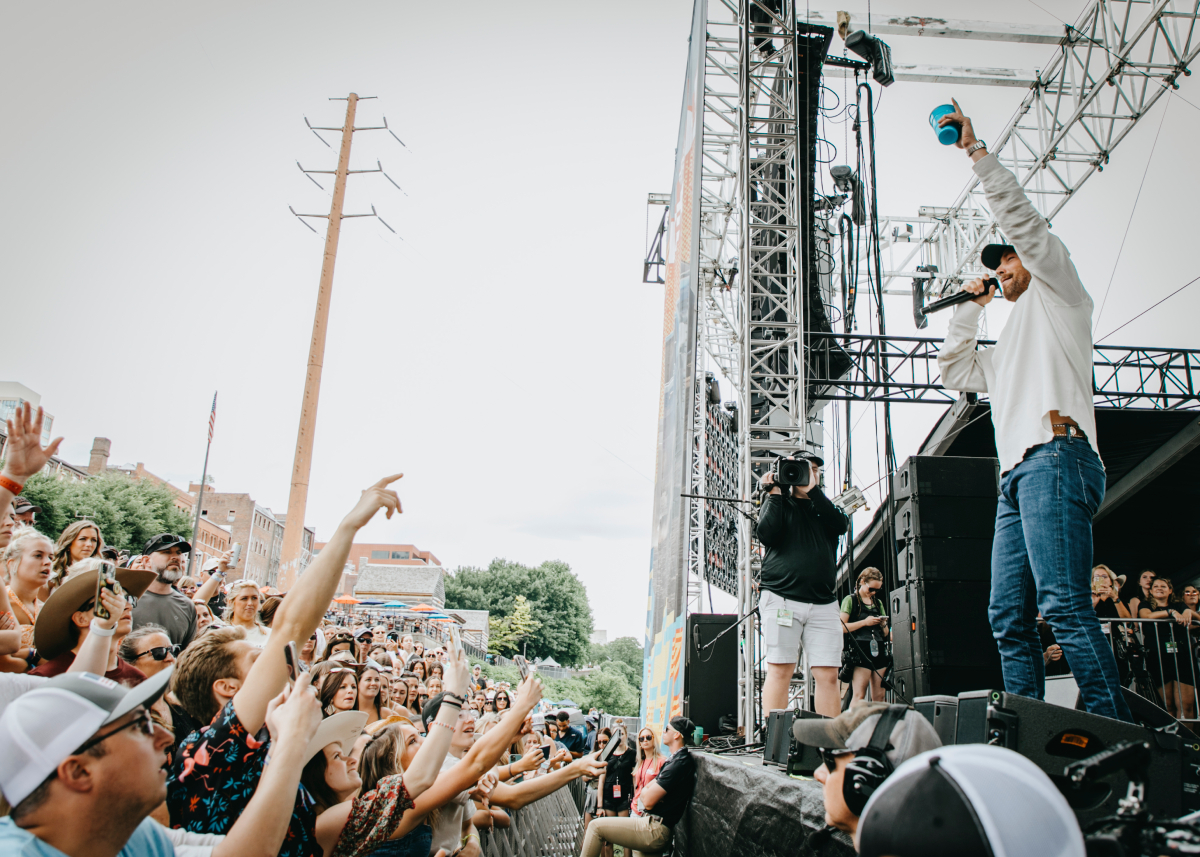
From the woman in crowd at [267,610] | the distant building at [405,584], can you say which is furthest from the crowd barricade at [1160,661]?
the distant building at [405,584]

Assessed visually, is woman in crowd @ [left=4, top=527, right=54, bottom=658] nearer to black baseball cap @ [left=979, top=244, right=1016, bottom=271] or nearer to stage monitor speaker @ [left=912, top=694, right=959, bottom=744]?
stage monitor speaker @ [left=912, top=694, right=959, bottom=744]

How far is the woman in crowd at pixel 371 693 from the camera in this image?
3.66m

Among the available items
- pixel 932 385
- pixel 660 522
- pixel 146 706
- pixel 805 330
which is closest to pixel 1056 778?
pixel 146 706

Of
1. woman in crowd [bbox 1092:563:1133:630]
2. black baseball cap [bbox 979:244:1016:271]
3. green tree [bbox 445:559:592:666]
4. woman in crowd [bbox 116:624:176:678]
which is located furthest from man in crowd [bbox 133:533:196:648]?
green tree [bbox 445:559:592:666]

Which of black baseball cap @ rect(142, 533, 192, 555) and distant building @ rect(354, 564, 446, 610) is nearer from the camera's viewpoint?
black baseball cap @ rect(142, 533, 192, 555)

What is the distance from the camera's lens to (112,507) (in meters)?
23.2

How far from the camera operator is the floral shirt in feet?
8.56

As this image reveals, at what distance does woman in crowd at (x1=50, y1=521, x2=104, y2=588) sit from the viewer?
11.1 feet

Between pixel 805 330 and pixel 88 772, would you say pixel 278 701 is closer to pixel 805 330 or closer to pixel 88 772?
pixel 88 772

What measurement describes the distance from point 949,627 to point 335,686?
11.7 ft

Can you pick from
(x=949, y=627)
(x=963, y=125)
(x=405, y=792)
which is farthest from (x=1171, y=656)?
(x=405, y=792)

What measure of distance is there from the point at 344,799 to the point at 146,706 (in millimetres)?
1097

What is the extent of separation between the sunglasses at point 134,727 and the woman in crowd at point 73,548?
8.33ft

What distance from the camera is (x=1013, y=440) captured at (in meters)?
2.30
